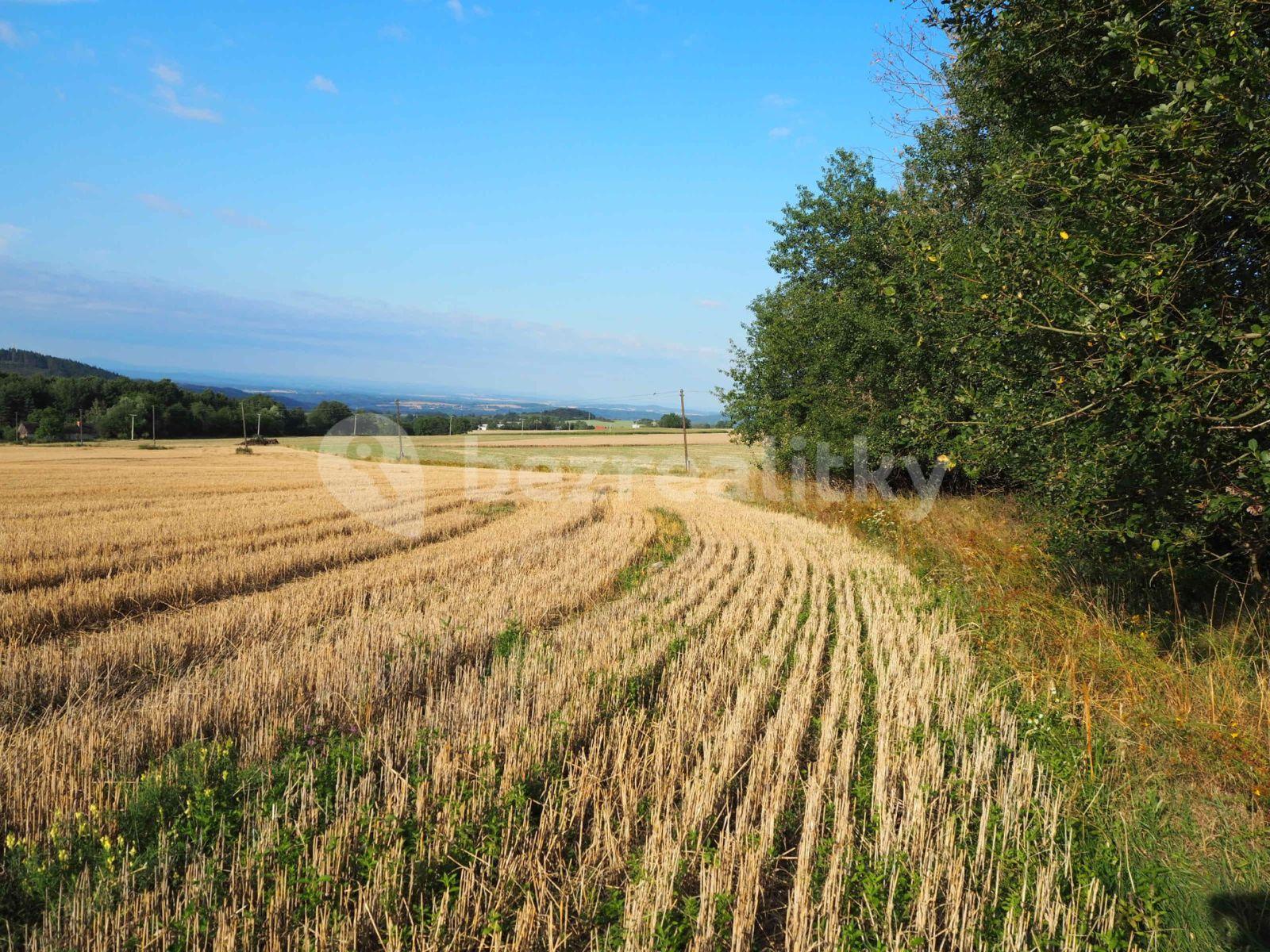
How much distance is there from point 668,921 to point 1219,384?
5.15 m

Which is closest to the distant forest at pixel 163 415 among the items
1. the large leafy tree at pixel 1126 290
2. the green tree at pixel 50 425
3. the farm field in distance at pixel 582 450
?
the green tree at pixel 50 425

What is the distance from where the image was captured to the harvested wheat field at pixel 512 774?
11.6 ft

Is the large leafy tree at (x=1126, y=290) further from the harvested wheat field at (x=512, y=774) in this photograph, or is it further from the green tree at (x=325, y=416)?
the green tree at (x=325, y=416)

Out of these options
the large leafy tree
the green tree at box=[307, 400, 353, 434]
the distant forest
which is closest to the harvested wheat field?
the large leafy tree

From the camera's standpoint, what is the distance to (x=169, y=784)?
4703 mm

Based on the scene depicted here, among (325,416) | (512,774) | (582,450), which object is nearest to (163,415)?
(325,416)

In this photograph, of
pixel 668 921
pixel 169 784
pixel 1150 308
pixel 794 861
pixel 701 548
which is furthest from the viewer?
pixel 701 548

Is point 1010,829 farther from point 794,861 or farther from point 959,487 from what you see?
point 959,487

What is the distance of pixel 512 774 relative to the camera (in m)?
4.87

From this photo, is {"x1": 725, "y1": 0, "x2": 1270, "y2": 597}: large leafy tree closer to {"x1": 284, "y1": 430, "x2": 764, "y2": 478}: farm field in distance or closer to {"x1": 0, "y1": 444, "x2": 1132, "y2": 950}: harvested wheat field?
{"x1": 0, "y1": 444, "x2": 1132, "y2": 950}: harvested wheat field

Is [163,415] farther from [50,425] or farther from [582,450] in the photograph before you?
[582,450]

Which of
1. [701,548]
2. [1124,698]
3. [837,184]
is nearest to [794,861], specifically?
[1124,698]

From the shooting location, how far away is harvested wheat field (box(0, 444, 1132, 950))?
11.6ft

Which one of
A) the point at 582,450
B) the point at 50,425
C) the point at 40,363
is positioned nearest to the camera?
the point at 582,450
